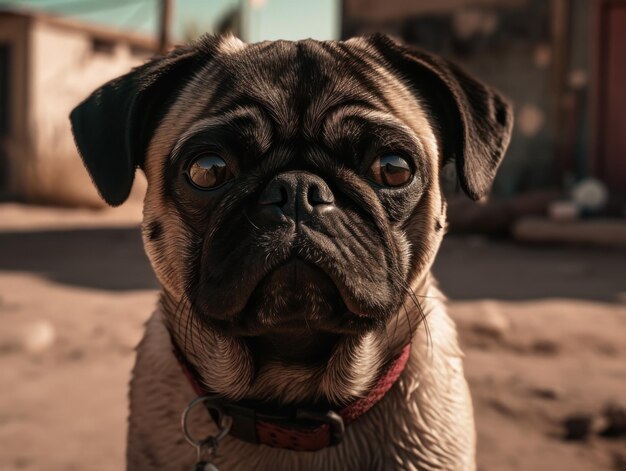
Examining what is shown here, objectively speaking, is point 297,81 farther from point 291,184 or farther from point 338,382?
point 338,382

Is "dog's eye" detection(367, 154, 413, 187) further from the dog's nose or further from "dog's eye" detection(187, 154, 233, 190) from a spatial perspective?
"dog's eye" detection(187, 154, 233, 190)

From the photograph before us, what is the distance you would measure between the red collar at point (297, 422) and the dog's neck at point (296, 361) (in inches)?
1.4

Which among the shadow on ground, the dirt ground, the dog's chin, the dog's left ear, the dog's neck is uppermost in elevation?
the dog's left ear

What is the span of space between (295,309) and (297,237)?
0.19m

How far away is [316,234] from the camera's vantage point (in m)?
1.68

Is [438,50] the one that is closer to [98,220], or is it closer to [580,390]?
[98,220]

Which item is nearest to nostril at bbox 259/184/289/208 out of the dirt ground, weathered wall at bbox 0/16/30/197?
the dirt ground

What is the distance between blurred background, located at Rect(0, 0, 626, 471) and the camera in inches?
130

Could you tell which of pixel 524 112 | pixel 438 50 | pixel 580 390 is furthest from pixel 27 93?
pixel 580 390

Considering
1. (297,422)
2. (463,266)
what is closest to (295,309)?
(297,422)

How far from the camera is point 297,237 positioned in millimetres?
1671

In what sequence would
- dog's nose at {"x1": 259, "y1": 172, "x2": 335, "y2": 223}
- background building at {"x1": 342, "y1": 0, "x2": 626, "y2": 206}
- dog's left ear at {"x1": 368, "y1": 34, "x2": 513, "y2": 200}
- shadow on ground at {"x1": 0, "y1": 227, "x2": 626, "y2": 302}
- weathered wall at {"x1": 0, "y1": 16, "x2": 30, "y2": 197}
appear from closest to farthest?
dog's nose at {"x1": 259, "y1": 172, "x2": 335, "y2": 223}, dog's left ear at {"x1": 368, "y1": 34, "x2": 513, "y2": 200}, shadow on ground at {"x1": 0, "y1": 227, "x2": 626, "y2": 302}, background building at {"x1": 342, "y1": 0, "x2": 626, "y2": 206}, weathered wall at {"x1": 0, "y1": 16, "x2": 30, "y2": 197}

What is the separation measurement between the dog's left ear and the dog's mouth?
61 cm

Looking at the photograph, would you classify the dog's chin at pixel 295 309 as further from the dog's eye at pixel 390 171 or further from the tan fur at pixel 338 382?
the dog's eye at pixel 390 171
